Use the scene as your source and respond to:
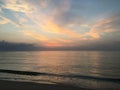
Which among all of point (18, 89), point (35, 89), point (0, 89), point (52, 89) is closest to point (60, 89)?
point (52, 89)

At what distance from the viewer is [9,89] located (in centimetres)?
1418

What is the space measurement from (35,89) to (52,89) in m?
1.46

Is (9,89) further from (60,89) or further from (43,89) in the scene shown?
(60,89)

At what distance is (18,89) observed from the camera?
1448cm

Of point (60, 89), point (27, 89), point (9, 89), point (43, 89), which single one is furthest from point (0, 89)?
point (60, 89)

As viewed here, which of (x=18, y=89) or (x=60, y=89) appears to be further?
(x=60, y=89)

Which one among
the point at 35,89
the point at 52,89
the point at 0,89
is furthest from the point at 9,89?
the point at 52,89

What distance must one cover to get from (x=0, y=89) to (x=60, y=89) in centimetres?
492

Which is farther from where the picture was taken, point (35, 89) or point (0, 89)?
point (35, 89)

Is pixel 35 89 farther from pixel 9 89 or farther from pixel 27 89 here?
pixel 9 89

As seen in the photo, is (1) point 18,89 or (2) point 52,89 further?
(2) point 52,89

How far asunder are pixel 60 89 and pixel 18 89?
354 centimetres

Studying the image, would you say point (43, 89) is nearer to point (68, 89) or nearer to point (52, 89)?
point (52, 89)

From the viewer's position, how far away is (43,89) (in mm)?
15180
